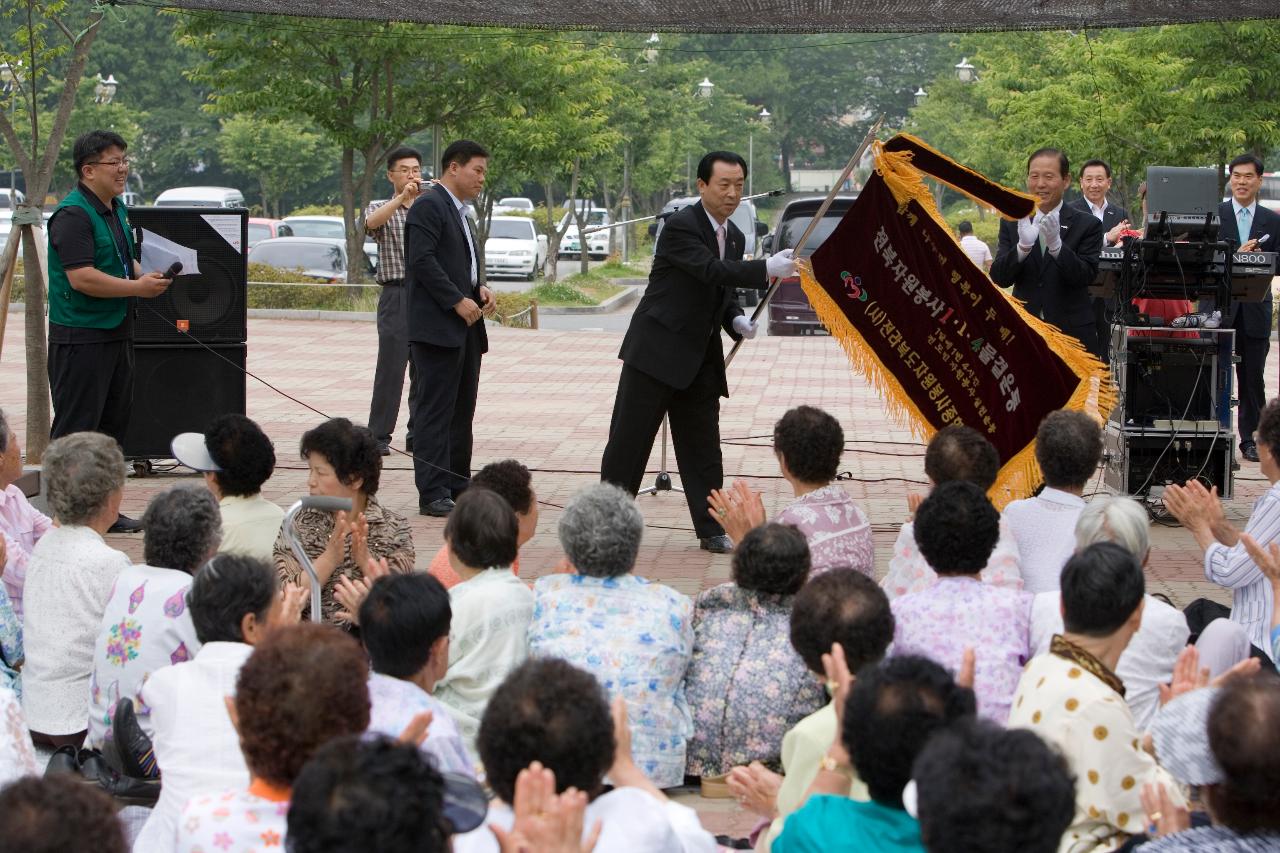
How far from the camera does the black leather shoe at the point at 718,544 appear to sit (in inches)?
318

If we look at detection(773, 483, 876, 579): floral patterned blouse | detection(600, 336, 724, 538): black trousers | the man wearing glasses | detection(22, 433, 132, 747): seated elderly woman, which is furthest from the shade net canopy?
detection(22, 433, 132, 747): seated elderly woman

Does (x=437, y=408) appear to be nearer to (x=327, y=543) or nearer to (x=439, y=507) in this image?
(x=439, y=507)

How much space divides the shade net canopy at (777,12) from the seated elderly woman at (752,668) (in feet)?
13.0

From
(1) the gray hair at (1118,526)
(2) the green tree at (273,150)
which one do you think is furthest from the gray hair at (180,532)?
(2) the green tree at (273,150)

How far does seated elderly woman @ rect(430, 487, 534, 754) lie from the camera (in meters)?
4.66

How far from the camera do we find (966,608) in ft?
15.0

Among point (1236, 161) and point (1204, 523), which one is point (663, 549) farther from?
point (1236, 161)

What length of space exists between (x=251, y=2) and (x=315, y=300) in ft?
54.1

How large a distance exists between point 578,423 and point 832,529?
731 centimetres

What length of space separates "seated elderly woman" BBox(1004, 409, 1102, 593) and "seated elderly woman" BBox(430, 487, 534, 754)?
1.73 metres

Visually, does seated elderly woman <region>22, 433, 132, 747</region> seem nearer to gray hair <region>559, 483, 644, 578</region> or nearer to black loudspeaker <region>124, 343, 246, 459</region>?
gray hair <region>559, 483, 644, 578</region>

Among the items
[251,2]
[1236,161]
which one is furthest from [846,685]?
[1236,161]

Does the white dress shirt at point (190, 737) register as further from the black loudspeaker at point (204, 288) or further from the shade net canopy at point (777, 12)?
the black loudspeaker at point (204, 288)

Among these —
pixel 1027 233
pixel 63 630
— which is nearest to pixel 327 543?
pixel 63 630
